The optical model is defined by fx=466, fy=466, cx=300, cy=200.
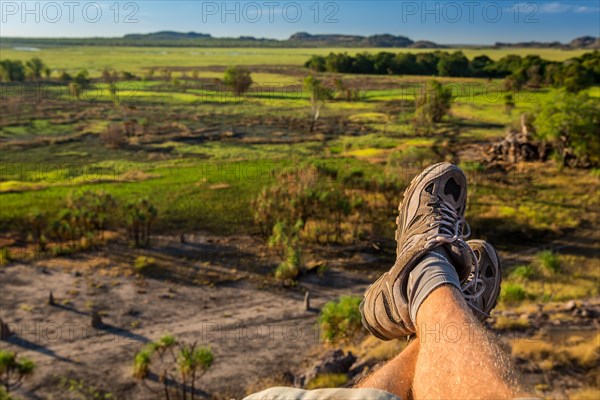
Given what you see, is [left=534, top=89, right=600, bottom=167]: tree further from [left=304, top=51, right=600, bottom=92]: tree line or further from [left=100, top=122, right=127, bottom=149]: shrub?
[left=100, top=122, right=127, bottom=149]: shrub

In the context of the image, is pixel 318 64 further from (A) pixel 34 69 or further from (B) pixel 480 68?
(A) pixel 34 69

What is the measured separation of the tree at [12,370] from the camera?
13.3 metres

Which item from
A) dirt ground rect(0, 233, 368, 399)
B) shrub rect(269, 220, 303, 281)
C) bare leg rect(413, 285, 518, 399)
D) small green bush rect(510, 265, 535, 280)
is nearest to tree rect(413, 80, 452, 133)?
shrub rect(269, 220, 303, 281)

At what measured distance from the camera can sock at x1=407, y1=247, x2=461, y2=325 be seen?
457 centimetres

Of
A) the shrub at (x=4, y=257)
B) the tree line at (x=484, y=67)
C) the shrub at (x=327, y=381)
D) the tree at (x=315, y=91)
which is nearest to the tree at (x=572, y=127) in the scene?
the tree at (x=315, y=91)

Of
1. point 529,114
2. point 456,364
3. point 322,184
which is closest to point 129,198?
point 322,184

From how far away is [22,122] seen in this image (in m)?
63.5

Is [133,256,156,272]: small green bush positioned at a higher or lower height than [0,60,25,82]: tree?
lower

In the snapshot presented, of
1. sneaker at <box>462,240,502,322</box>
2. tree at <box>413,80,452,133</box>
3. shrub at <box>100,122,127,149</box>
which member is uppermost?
tree at <box>413,80,452,133</box>

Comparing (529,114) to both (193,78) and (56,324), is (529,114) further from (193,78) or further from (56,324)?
(193,78)

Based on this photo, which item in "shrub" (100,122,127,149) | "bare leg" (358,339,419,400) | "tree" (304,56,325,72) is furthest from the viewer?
"tree" (304,56,325,72)

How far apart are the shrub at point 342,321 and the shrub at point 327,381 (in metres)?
3.07

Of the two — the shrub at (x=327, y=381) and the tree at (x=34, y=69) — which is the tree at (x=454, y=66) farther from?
the shrub at (x=327, y=381)

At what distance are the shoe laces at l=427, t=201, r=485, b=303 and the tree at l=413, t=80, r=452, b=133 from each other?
55.4 m
